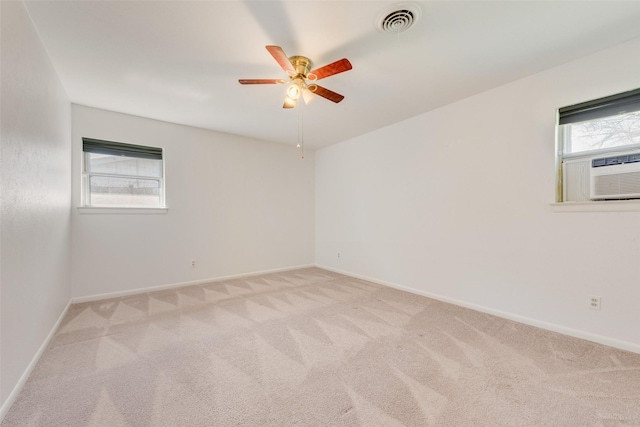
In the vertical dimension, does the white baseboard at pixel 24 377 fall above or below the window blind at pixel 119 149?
below

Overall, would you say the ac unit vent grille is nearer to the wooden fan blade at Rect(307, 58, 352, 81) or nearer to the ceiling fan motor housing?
the wooden fan blade at Rect(307, 58, 352, 81)

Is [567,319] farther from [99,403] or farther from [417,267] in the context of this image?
[99,403]

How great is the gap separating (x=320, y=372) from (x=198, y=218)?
3122 mm

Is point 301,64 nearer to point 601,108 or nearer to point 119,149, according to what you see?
point 601,108

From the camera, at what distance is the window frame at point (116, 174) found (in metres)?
3.27

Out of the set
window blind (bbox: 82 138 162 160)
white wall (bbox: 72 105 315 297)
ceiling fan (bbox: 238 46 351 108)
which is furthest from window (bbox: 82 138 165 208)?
ceiling fan (bbox: 238 46 351 108)

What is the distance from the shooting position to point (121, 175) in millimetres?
3527

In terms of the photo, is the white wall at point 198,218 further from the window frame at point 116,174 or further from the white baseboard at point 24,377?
the white baseboard at point 24,377

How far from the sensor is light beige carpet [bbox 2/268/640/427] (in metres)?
1.43

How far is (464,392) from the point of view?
1.60 m

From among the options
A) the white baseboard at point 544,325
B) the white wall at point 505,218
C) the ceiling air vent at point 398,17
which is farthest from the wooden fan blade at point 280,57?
the white baseboard at point 544,325

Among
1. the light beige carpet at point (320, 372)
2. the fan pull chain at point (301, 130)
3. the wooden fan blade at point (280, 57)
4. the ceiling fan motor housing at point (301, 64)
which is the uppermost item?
the fan pull chain at point (301, 130)

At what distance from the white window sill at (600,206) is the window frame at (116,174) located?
4709 millimetres

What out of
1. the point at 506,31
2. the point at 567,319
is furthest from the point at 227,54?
the point at 567,319
